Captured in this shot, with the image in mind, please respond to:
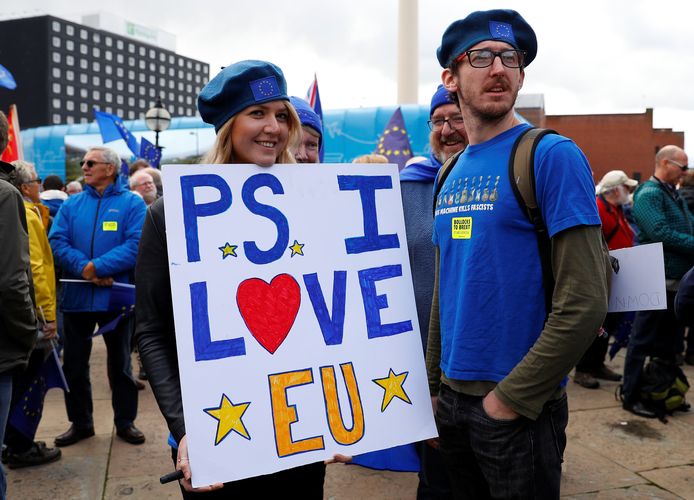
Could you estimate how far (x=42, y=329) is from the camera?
3.52 m

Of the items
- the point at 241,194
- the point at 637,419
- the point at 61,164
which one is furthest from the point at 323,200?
the point at 61,164

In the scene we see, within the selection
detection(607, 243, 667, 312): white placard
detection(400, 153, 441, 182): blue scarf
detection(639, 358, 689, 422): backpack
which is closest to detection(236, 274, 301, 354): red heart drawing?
detection(607, 243, 667, 312): white placard

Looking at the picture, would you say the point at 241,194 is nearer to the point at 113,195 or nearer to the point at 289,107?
the point at 289,107

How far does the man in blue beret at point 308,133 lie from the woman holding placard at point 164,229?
1.04 metres

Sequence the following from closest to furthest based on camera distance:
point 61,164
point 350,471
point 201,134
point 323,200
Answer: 1. point 323,200
2. point 350,471
3. point 201,134
4. point 61,164

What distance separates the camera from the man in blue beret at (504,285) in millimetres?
1538

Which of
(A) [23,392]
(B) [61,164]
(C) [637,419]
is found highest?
(B) [61,164]

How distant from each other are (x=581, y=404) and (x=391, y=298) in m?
4.03

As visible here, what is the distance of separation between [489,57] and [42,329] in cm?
297

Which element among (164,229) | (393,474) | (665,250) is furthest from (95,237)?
(665,250)

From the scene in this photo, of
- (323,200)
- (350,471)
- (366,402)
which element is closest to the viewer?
(366,402)

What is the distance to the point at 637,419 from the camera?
4848mm

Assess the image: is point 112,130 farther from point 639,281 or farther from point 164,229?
point 639,281

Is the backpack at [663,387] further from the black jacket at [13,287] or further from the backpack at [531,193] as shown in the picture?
the black jacket at [13,287]
